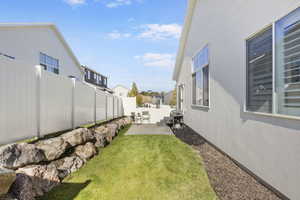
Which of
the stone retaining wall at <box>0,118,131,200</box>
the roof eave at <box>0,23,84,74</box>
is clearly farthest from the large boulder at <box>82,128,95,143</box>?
the roof eave at <box>0,23,84,74</box>

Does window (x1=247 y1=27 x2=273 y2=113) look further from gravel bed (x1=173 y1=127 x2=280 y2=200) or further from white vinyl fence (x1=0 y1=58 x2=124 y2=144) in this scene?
white vinyl fence (x1=0 y1=58 x2=124 y2=144)

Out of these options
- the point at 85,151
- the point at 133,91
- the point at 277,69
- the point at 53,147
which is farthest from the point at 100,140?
the point at 133,91

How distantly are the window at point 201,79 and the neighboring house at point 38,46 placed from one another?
23.7 ft

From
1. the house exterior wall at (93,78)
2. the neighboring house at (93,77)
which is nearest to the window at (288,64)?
the neighboring house at (93,77)

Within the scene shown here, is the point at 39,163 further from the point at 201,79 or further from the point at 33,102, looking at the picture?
the point at 201,79

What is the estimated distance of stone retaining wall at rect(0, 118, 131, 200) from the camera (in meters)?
2.32

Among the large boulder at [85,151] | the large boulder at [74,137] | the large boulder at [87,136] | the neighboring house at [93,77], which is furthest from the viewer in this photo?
the neighboring house at [93,77]

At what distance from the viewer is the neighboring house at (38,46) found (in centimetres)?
955

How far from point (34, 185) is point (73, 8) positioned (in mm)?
9145

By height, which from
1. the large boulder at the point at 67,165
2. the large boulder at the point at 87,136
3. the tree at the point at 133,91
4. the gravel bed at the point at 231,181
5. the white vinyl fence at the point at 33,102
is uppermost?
the tree at the point at 133,91

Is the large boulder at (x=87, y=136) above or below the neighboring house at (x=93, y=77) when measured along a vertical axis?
below

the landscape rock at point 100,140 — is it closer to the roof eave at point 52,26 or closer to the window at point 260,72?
the window at point 260,72

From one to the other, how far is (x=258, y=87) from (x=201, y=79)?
385 cm

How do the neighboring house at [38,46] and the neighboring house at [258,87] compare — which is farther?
the neighboring house at [38,46]
